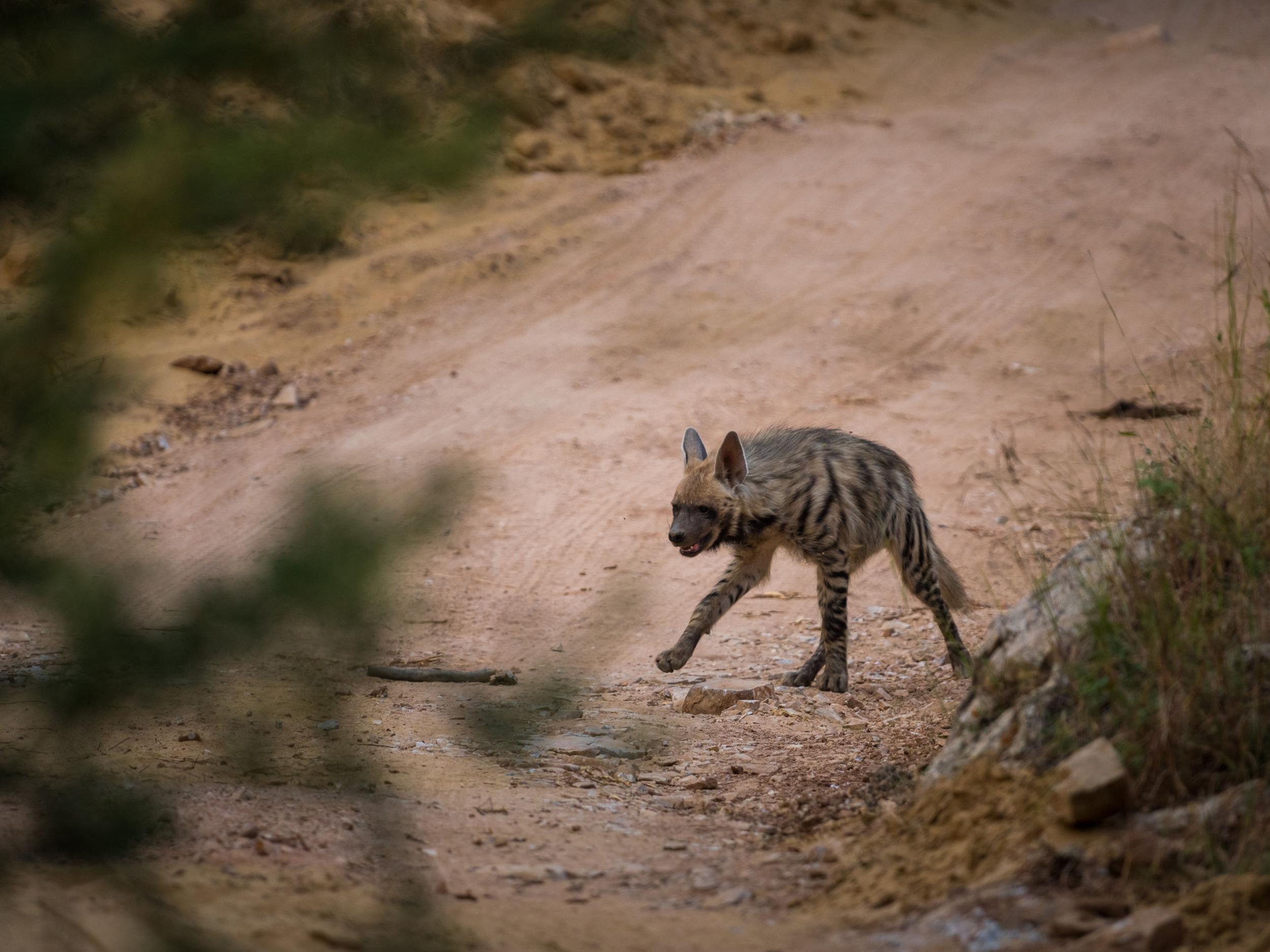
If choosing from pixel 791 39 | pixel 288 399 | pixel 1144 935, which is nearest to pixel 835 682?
pixel 1144 935

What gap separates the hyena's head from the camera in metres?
6.86

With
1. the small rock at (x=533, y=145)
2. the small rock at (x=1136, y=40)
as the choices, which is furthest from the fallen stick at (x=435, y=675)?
the small rock at (x=1136, y=40)

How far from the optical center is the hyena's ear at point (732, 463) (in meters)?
6.80

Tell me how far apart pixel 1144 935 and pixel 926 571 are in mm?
4108

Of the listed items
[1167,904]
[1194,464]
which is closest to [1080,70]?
[1194,464]

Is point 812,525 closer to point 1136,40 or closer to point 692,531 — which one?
point 692,531

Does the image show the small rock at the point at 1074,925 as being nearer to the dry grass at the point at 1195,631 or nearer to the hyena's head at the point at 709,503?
the dry grass at the point at 1195,631

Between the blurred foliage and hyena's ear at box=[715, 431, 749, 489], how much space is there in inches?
173

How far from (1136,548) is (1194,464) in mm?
362

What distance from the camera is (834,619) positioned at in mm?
6727

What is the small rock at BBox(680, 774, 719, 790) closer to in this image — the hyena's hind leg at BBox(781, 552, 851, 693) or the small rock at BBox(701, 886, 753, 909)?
the small rock at BBox(701, 886, 753, 909)

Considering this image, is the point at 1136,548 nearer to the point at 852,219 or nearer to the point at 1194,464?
the point at 1194,464

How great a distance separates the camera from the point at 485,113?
2254 mm

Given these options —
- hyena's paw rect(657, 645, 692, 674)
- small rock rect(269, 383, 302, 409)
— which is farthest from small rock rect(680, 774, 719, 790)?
small rock rect(269, 383, 302, 409)
